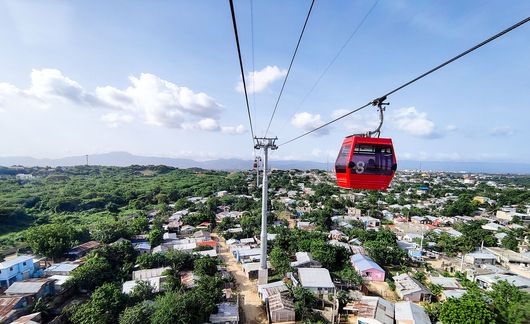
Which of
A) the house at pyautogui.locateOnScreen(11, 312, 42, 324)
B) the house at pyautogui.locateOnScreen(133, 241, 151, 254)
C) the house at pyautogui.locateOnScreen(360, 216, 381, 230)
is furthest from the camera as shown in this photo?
the house at pyautogui.locateOnScreen(360, 216, 381, 230)

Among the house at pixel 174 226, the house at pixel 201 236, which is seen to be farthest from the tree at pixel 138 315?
the house at pixel 174 226

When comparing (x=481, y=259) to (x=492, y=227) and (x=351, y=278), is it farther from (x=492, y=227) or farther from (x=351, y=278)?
(x=492, y=227)

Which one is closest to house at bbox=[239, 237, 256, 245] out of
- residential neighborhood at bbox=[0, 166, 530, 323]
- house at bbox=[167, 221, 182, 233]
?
residential neighborhood at bbox=[0, 166, 530, 323]

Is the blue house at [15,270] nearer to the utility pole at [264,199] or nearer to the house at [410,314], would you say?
the utility pole at [264,199]

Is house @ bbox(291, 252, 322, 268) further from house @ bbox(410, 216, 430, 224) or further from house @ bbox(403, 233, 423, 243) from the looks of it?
house @ bbox(410, 216, 430, 224)

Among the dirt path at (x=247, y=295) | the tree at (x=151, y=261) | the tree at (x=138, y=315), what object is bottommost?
the dirt path at (x=247, y=295)
